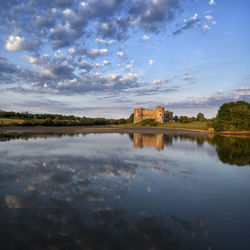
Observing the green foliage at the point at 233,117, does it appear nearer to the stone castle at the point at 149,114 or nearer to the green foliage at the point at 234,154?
the green foliage at the point at 234,154

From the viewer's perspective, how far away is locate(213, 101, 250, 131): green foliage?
61241mm

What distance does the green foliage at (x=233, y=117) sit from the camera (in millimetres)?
61241

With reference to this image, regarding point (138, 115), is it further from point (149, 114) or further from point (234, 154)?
point (234, 154)

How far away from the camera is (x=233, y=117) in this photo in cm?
6325

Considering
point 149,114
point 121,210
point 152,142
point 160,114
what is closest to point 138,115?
point 149,114

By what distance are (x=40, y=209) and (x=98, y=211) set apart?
2.32m

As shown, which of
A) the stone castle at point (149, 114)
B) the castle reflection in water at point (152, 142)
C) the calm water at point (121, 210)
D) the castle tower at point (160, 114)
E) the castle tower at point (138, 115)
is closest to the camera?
the calm water at point (121, 210)

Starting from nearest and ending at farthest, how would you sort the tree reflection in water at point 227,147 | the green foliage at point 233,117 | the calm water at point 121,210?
the calm water at point 121,210 < the tree reflection in water at point 227,147 < the green foliage at point 233,117

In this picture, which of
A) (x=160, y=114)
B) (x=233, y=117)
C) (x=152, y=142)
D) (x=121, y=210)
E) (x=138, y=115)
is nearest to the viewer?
(x=121, y=210)

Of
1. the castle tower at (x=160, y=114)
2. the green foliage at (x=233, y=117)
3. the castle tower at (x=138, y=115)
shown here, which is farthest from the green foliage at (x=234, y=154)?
the castle tower at (x=138, y=115)

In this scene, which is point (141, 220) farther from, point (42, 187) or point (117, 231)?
point (42, 187)

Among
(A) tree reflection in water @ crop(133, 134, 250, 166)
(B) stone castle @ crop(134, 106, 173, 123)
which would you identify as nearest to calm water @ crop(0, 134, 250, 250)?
(A) tree reflection in water @ crop(133, 134, 250, 166)

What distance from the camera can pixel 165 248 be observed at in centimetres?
534

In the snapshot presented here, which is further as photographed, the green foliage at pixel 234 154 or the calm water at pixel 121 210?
the green foliage at pixel 234 154
